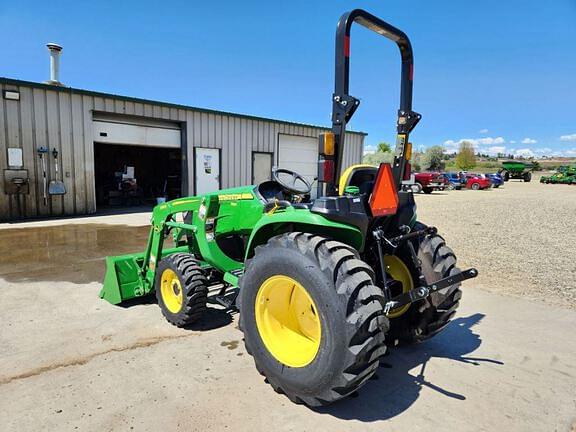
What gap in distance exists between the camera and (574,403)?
2.66m

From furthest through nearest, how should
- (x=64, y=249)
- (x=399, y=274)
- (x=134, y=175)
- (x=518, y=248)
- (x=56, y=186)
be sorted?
(x=134, y=175) → (x=56, y=186) → (x=518, y=248) → (x=64, y=249) → (x=399, y=274)

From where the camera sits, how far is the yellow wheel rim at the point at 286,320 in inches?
104

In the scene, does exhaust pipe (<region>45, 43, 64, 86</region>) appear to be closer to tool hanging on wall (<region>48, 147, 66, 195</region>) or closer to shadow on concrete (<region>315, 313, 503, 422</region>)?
tool hanging on wall (<region>48, 147, 66, 195</region>)

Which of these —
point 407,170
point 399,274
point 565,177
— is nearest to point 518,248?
point 399,274

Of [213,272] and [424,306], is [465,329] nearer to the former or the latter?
[424,306]

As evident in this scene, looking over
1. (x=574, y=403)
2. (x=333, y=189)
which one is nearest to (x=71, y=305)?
(x=333, y=189)

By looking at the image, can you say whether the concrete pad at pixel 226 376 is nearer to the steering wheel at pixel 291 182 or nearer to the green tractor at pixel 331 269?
the green tractor at pixel 331 269

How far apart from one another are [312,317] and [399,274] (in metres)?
1.07

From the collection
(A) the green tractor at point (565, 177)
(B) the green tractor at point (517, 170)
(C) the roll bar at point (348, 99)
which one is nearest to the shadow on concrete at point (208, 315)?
(C) the roll bar at point (348, 99)

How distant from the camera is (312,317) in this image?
9.07 ft

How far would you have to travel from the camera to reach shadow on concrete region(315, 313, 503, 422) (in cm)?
251

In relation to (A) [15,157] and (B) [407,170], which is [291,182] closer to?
(B) [407,170]

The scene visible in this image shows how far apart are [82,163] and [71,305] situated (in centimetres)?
900

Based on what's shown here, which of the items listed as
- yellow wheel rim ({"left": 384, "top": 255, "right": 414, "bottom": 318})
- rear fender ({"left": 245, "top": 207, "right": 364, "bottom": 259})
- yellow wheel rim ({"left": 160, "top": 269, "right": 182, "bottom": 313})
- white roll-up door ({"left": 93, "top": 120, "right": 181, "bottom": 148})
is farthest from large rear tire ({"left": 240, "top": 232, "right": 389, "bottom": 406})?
white roll-up door ({"left": 93, "top": 120, "right": 181, "bottom": 148})
